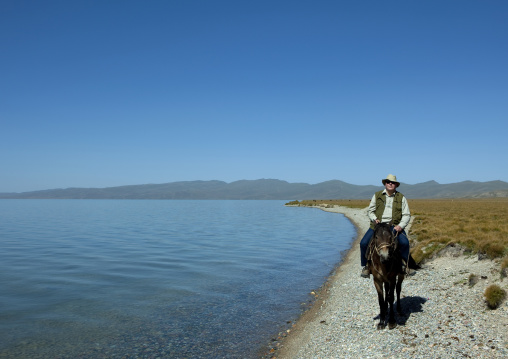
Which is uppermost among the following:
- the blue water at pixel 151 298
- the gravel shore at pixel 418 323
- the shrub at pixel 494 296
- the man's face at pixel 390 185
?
the man's face at pixel 390 185

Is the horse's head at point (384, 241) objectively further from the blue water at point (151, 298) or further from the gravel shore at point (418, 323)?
the blue water at point (151, 298)

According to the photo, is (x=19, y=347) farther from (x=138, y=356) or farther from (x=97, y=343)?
(x=138, y=356)

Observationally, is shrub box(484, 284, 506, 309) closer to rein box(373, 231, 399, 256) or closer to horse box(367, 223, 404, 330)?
horse box(367, 223, 404, 330)

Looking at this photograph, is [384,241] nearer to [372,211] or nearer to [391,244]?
[391,244]

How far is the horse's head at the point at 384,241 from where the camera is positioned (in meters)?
9.14

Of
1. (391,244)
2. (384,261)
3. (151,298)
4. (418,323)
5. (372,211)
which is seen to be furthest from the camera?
(151,298)

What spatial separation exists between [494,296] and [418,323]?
2.22 meters

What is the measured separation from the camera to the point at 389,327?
10.0 metres

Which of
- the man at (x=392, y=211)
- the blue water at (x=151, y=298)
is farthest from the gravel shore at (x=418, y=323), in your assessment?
the man at (x=392, y=211)

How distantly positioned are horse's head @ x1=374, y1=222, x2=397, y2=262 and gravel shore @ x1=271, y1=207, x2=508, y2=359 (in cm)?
214

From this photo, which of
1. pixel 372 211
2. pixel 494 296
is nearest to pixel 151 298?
pixel 372 211

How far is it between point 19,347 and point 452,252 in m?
17.5

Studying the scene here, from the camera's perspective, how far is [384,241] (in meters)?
9.35

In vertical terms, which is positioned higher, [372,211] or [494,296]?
[372,211]
